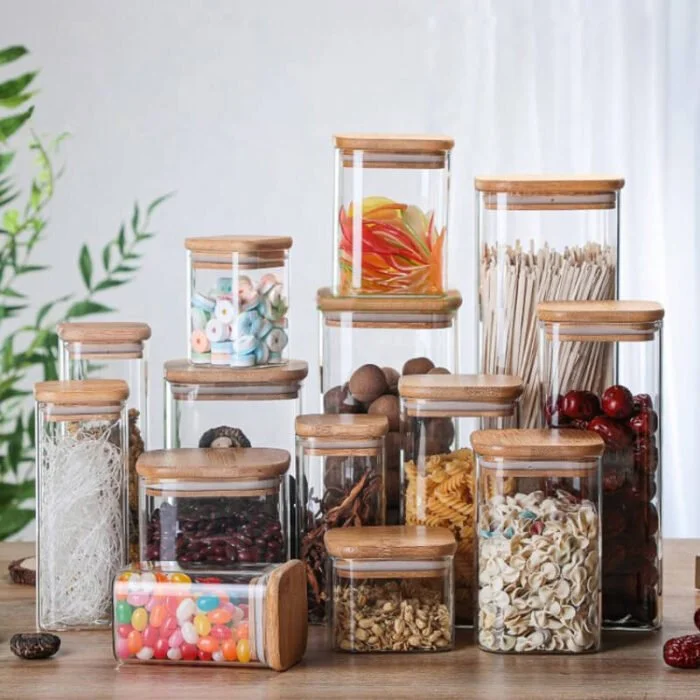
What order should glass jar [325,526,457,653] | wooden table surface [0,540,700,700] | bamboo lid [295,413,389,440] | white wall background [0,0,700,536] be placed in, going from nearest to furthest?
wooden table surface [0,540,700,700] < glass jar [325,526,457,653] < bamboo lid [295,413,389,440] < white wall background [0,0,700,536]

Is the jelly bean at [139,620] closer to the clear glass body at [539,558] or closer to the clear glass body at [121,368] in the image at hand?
the clear glass body at [121,368]

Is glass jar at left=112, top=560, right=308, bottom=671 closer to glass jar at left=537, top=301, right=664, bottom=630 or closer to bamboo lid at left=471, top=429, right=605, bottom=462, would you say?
bamboo lid at left=471, top=429, right=605, bottom=462

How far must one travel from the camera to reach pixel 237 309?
1.52 m

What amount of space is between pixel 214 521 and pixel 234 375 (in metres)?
0.18

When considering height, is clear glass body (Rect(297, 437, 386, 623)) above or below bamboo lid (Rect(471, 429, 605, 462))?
below

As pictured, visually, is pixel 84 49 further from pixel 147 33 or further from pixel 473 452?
pixel 473 452

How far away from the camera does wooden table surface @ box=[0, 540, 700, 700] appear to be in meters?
1.20

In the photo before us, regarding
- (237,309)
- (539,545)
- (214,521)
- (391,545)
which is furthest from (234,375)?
(539,545)

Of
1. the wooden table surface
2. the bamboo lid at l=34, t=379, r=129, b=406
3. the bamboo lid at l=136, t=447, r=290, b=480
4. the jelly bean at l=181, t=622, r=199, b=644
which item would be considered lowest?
the wooden table surface

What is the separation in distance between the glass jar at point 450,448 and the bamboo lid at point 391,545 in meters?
0.07

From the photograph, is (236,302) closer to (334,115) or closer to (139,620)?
(139,620)

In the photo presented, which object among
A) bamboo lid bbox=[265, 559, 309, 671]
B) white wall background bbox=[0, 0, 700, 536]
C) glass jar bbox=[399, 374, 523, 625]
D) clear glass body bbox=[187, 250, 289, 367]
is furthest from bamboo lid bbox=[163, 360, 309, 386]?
white wall background bbox=[0, 0, 700, 536]

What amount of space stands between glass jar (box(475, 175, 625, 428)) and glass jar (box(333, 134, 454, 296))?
0.07 meters

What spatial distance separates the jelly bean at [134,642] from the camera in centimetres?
129
